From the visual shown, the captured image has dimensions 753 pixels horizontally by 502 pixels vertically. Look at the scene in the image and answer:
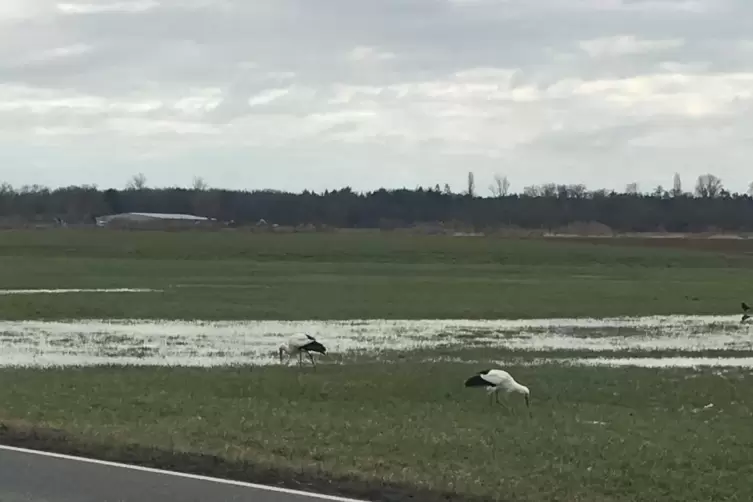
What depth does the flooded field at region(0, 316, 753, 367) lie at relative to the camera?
21422 millimetres

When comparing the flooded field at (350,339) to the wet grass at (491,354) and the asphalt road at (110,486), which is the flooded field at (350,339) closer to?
the wet grass at (491,354)

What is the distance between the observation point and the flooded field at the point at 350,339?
70.3 feet

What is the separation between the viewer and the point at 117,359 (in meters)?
20.8

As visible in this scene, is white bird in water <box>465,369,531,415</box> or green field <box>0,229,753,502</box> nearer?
green field <box>0,229,753,502</box>

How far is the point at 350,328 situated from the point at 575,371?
1017cm

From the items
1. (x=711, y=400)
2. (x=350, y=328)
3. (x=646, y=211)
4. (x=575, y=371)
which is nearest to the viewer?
(x=711, y=400)

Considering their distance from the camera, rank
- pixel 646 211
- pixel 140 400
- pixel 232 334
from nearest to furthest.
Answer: pixel 140 400
pixel 232 334
pixel 646 211

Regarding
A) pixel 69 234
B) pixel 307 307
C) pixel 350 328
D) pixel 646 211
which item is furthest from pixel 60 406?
pixel 646 211

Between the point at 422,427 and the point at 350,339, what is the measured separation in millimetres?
13865

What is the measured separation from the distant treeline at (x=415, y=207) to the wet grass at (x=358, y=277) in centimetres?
5992

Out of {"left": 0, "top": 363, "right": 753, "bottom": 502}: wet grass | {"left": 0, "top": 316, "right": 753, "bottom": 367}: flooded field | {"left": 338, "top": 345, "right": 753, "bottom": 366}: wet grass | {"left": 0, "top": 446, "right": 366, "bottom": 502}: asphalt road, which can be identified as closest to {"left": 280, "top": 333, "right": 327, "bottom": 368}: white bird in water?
{"left": 0, "top": 363, "right": 753, "bottom": 502}: wet grass

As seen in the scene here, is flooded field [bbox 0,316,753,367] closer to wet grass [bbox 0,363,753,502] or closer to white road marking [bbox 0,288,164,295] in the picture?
wet grass [bbox 0,363,753,502]

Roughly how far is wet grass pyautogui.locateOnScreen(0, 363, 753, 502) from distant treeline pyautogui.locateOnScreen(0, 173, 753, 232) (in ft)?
379

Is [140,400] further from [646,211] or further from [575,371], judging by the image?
[646,211]
